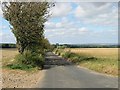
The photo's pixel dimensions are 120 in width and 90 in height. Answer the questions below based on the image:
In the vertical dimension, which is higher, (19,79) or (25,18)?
(25,18)

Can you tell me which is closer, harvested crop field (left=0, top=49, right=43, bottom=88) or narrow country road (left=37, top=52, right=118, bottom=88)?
narrow country road (left=37, top=52, right=118, bottom=88)

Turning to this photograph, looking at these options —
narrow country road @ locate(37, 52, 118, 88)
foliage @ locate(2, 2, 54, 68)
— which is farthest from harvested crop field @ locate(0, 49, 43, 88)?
foliage @ locate(2, 2, 54, 68)

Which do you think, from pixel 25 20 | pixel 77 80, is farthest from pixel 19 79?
pixel 25 20

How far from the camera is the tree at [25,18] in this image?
3484 centimetres

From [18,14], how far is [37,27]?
122 inches

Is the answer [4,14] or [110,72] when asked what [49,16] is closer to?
[4,14]

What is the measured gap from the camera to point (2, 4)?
3644 centimetres

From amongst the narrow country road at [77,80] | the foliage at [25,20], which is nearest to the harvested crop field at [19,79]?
the narrow country road at [77,80]

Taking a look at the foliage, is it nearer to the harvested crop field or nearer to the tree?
the tree

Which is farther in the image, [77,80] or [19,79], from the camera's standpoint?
[19,79]

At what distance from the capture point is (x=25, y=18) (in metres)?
34.8

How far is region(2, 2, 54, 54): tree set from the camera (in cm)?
3484

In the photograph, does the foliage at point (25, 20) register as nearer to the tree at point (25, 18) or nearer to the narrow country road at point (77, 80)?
the tree at point (25, 18)

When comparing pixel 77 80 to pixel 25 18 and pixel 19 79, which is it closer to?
pixel 19 79
